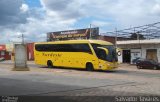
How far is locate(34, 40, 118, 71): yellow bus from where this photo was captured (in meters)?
39.3

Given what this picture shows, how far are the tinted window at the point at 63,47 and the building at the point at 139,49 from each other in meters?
23.3

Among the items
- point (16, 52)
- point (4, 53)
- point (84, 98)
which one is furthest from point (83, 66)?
point (4, 53)

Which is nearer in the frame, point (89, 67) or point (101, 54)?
point (101, 54)

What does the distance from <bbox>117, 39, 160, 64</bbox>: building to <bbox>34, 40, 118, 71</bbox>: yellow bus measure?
77.0 ft

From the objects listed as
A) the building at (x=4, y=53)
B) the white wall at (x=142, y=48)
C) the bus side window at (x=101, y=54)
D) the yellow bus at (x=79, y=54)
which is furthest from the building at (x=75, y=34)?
the bus side window at (x=101, y=54)

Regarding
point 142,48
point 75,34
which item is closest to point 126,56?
point 142,48

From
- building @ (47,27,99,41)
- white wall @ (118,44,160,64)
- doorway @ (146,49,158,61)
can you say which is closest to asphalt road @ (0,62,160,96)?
white wall @ (118,44,160,64)

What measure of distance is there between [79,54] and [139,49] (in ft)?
94.9

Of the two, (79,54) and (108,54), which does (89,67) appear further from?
(108,54)

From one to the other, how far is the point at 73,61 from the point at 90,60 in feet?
8.85

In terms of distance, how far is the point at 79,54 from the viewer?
4153 centimetres

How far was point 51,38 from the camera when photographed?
3487 inches

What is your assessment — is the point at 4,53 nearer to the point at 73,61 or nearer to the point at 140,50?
the point at 140,50

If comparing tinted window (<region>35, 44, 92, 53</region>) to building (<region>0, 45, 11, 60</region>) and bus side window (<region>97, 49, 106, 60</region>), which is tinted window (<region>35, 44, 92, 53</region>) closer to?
bus side window (<region>97, 49, 106, 60</region>)
